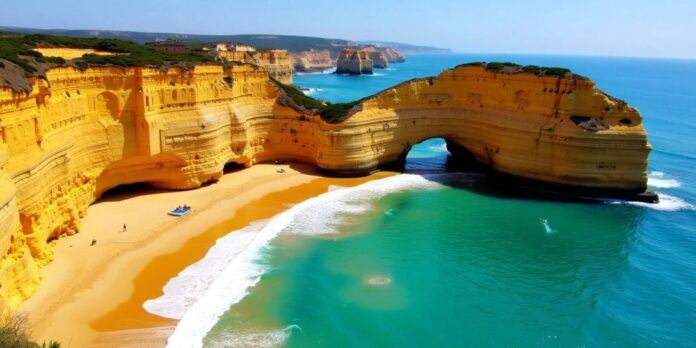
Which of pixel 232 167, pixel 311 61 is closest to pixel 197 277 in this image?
pixel 232 167

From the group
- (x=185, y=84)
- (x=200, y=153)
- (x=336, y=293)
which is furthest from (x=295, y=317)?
(x=185, y=84)

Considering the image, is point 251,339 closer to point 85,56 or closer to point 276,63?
point 85,56

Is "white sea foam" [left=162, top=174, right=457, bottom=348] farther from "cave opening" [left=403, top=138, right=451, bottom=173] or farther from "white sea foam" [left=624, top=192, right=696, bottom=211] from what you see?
"white sea foam" [left=624, top=192, right=696, bottom=211]

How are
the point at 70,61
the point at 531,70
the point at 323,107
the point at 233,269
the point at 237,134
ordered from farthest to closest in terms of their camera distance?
the point at 323,107 → the point at 531,70 → the point at 237,134 → the point at 70,61 → the point at 233,269

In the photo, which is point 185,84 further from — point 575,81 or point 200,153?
point 575,81

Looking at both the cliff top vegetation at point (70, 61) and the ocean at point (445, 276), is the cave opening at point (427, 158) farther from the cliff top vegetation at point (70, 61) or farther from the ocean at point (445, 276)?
the cliff top vegetation at point (70, 61)

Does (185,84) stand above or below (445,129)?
above

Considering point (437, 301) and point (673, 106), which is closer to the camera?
point (437, 301)
